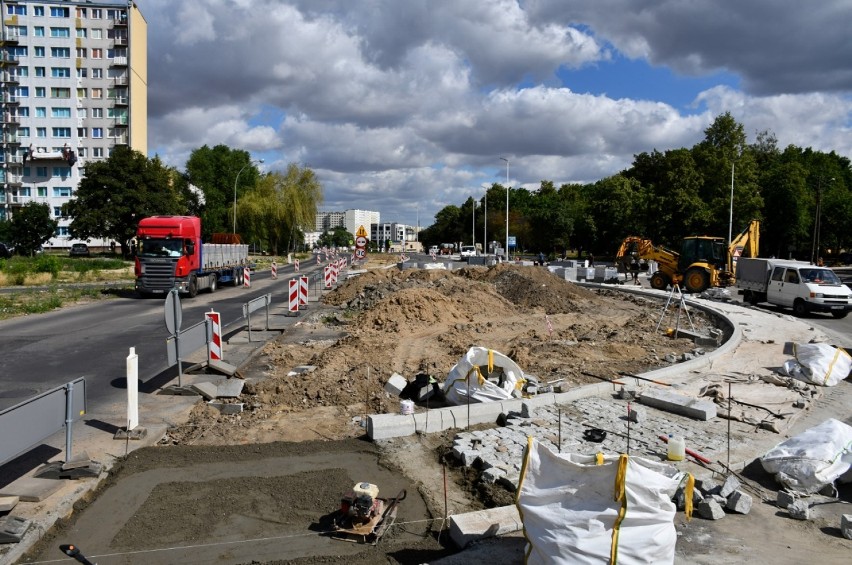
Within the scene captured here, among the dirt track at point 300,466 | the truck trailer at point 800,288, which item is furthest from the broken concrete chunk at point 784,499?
the truck trailer at point 800,288

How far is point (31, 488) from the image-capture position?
20.0ft

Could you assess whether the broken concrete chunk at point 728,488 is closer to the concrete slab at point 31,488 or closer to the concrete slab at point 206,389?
the concrete slab at point 31,488

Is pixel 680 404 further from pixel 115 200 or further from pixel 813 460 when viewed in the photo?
pixel 115 200

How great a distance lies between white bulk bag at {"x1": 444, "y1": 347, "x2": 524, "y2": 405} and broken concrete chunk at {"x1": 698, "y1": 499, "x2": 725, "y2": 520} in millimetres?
3818

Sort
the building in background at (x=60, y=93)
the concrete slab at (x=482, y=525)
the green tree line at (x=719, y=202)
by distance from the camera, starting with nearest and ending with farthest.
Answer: the concrete slab at (x=482, y=525), the green tree line at (x=719, y=202), the building in background at (x=60, y=93)

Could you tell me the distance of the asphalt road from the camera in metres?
11.1

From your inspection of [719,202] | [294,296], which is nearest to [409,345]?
[294,296]

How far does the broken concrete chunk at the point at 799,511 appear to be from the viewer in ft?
18.9

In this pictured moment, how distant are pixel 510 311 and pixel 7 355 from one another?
15742mm

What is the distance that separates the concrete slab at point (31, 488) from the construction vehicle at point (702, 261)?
101 ft

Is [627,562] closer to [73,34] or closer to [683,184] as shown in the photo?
[683,184]

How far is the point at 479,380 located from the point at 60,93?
88735 millimetres

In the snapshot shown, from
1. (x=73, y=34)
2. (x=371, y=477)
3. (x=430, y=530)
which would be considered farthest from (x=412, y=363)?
(x=73, y=34)

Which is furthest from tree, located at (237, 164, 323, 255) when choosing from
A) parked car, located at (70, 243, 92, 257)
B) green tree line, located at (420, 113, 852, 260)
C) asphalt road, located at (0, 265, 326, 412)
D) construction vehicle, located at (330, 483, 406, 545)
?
construction vehicle, located at (330, 483, 406, 545)
